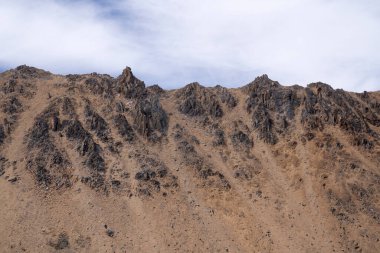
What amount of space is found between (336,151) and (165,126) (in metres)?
34.9

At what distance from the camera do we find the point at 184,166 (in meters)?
92.4

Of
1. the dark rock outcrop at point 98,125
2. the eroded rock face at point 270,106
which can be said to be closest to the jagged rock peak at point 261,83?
the eroded rock face at point 270,106

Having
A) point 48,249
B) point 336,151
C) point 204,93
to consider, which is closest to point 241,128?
point 204,93

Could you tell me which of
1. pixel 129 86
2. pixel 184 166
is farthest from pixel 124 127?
pixel 184 166

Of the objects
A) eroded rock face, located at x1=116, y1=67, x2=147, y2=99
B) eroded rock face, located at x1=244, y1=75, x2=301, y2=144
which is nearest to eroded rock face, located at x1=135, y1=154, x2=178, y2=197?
eroded rock face, located at x1=116, y1=67, x2=147, y2=99

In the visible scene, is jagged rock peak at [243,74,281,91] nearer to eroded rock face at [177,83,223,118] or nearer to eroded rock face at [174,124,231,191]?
eroded rock face at [177,83,223,118]

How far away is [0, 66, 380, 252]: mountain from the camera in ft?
251

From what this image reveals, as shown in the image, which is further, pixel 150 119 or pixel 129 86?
pixel 129 86

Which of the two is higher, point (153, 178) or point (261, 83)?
point (261, 83)

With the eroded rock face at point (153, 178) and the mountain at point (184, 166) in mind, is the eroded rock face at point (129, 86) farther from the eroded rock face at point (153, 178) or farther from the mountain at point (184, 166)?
the eroded rock face at point (153, 178)

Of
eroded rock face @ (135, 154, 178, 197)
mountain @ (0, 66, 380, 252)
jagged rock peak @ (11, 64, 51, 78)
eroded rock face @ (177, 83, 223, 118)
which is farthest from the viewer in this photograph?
jagged rock peak @ (11, 64, 51, 78)

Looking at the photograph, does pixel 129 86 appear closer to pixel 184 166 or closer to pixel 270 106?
pixel 184 166

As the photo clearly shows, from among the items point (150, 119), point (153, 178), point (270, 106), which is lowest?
point (153, 178)

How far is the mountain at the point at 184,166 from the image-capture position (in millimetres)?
76625
